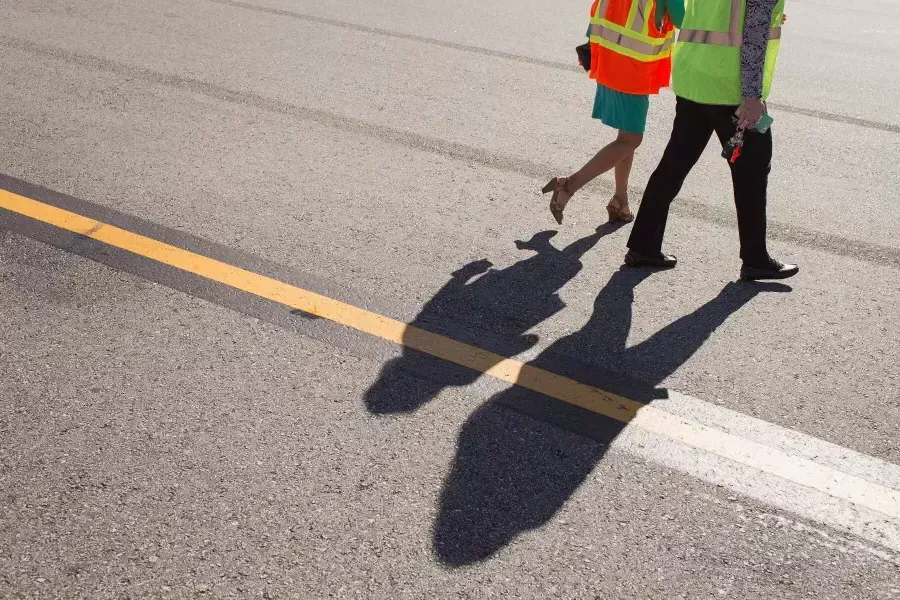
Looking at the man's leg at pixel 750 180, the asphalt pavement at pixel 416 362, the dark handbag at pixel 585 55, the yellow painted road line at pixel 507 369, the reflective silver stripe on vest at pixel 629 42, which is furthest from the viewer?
the dark handbag at pixel 585 55

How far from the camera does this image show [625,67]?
4.51 metres

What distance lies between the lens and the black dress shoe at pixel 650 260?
450 cm

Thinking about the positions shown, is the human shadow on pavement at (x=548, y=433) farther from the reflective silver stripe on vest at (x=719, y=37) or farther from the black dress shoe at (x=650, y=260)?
the reflective silver stripe on vest at (x=719, y=37)

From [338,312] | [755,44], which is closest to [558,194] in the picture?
[755,44]

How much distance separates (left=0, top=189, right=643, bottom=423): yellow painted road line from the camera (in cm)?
348

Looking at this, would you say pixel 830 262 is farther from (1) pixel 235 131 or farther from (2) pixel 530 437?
(1) pixel 235 131

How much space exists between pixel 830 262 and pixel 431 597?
3.09 meters

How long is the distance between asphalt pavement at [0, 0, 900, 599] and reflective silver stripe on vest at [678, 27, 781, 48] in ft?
3.52

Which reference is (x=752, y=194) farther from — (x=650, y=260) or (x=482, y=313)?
(x=482, y=313)

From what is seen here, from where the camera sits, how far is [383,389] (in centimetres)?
340

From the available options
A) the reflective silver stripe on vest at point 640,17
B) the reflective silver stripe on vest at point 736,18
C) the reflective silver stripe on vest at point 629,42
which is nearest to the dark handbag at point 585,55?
the reflective silver stripe on vest at point 629,42

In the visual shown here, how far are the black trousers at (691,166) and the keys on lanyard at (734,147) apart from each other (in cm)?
8

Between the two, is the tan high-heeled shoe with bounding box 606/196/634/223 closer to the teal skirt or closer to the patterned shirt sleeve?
the teal skirt

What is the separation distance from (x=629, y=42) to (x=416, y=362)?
6.29 feet
